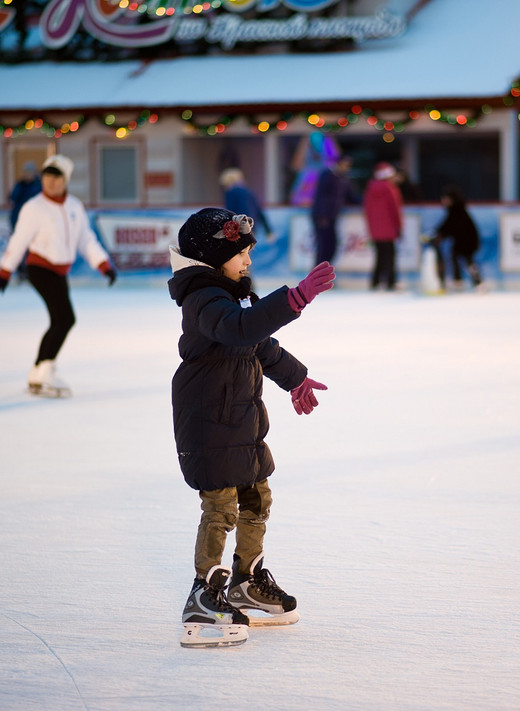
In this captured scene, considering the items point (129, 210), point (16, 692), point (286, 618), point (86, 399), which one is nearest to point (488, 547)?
point (286, 618)

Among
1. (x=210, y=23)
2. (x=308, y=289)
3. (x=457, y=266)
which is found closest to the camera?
(x=308, y=289)

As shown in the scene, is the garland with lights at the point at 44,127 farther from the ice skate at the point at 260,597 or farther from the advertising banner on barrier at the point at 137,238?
the ice skate at the point at 260,597

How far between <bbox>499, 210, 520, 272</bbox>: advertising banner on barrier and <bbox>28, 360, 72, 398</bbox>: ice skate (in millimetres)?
9702

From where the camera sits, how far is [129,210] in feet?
59.5

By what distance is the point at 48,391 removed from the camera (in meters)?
8.05

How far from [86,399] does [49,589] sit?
4126 millimetres

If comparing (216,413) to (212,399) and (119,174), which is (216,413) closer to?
(212,399)

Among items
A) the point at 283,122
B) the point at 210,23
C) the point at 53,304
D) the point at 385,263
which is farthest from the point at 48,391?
the point at 210,23

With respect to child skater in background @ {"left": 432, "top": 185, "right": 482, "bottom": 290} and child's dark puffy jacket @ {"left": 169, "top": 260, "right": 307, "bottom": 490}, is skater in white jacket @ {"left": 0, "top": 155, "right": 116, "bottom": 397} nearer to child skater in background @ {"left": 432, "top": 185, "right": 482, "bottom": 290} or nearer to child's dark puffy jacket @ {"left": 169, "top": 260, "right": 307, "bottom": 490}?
child's dark puffy jacket @ {"left": 169, "top": 260, "right": 307, "bottom": 490}

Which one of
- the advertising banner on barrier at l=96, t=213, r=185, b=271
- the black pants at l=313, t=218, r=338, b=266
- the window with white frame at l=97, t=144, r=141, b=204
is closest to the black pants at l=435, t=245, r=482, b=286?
the black pants at l=313, t=218, r=338, b=266

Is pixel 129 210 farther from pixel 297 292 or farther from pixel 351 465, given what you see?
pixel 297 292

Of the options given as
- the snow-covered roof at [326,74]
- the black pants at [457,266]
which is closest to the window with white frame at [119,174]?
the snow-covered roof at [326,74]

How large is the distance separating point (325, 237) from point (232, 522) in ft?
44.9

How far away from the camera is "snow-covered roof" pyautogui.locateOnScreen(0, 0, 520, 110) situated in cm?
1881
